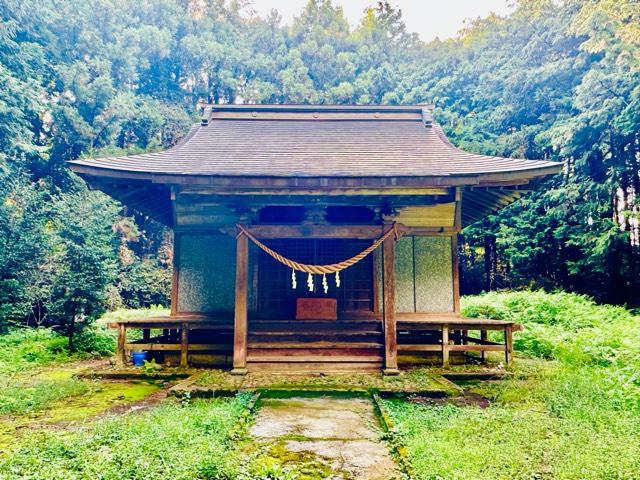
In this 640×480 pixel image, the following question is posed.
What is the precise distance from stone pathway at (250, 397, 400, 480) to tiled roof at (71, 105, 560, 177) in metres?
3.29

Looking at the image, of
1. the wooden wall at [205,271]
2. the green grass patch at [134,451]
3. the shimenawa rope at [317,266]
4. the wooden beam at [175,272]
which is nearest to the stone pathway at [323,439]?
the green grass patch at [134,451]

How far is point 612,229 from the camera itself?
1527cm

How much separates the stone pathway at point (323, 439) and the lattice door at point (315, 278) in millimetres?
2894

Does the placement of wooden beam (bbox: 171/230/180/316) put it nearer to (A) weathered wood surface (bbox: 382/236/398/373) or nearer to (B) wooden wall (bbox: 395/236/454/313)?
(A) weathered wood surface (bbox: 382/236/398/373)

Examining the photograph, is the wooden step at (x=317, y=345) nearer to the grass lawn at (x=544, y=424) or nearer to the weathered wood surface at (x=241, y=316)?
the weathered wood surface at (x=241, y=316)

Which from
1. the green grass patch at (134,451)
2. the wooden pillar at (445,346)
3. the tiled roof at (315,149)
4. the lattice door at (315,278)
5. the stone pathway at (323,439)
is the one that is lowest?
the stone pathway at (323,439)

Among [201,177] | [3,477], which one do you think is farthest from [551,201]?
[3,477]

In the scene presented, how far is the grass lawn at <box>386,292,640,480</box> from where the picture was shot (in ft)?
11.1

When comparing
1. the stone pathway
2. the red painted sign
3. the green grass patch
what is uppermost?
the red painted sign

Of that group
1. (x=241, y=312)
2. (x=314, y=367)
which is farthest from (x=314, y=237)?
(x=314, y=367)

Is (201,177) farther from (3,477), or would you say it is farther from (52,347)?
(52,347)

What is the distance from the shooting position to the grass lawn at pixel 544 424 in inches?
134

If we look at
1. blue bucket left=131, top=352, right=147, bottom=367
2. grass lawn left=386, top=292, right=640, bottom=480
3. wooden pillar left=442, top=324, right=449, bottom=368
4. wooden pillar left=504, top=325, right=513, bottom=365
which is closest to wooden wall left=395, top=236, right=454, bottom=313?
wooden pillar left=442, top=324, right=449, bottom=368

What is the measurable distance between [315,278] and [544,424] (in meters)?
4.84
